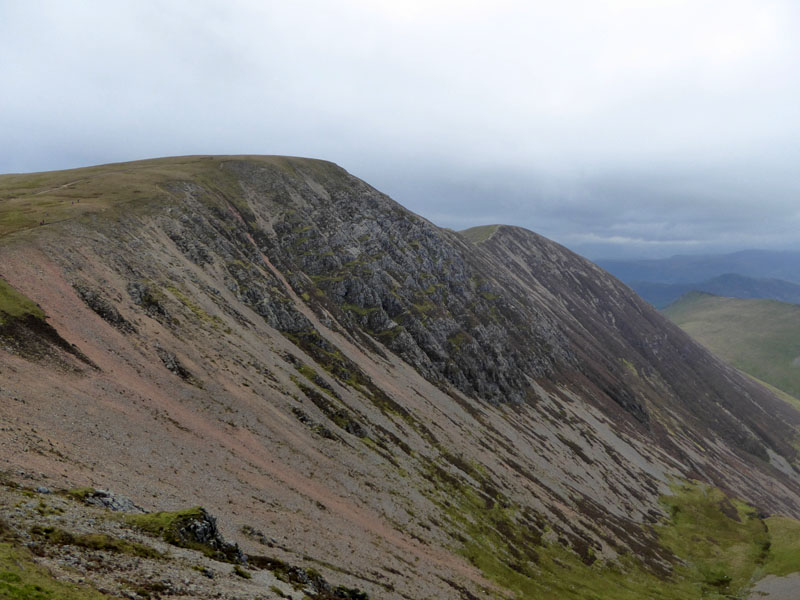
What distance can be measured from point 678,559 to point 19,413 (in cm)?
14287

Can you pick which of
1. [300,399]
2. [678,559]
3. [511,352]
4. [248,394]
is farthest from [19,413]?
[511,352]

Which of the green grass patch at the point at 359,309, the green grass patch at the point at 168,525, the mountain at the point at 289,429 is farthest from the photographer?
the green grass patch at the point at 359,309

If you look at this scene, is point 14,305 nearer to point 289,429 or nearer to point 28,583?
point 289,429

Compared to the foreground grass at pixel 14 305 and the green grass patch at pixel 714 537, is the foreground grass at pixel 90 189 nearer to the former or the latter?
the foreground grass at pixel 14 305

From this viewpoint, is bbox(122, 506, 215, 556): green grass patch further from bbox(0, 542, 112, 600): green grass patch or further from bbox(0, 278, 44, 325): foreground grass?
bbox(0, 278, 44, 325): foreground grass

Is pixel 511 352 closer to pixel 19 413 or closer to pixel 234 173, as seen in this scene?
pixel 234 173

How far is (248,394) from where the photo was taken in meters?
72.8

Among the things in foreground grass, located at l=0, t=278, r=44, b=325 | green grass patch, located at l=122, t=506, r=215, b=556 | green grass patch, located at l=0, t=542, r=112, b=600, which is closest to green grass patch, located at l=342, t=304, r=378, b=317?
foreground grass, located at l=0, t=278, r=44, b=325

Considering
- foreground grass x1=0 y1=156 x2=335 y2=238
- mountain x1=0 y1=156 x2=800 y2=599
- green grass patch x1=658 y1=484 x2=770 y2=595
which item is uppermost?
foreground grass x1=0 y1=156 x2=335 y2=238

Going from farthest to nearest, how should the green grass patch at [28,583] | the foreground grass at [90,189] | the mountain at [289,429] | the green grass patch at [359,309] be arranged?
the green grass patch at [359,309], the foreground grass at [90,189], the mountain at [289,429], the green grass patch at [28,583]

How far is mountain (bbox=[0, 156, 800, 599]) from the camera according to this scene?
3772 centimetres

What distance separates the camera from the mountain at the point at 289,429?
124 feet

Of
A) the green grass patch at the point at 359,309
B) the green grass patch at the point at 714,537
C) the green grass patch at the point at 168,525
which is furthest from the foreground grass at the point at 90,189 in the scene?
the green grass patch at the point at 714,537

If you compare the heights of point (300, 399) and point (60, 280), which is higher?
point (60, 280)
